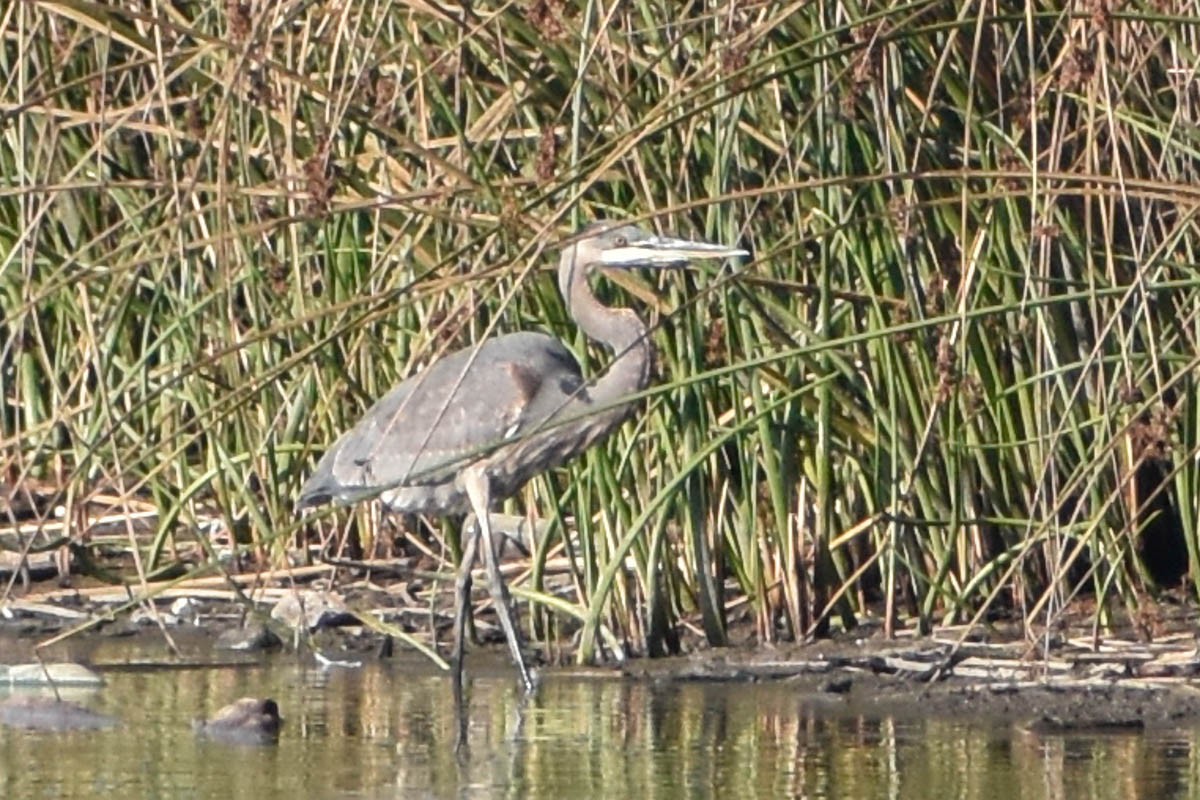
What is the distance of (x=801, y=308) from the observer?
7.38 metres

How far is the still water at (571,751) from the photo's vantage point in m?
5.47

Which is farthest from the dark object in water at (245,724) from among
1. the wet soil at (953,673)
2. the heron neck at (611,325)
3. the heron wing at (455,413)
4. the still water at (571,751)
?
the heron neck at (611,325)

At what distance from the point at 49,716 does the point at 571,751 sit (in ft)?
4.37

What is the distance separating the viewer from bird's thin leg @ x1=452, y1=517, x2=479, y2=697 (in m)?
7.38

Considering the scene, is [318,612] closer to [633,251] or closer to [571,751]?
[633,251]

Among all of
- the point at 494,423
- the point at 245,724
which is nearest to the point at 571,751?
the point at 245,724

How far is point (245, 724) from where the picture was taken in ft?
20.4

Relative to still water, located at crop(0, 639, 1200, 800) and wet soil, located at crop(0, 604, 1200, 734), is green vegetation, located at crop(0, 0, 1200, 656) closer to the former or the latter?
wet soil, located at crop(0, 604, 1200, 734)

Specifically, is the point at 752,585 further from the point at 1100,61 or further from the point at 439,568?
the point at 1100,61

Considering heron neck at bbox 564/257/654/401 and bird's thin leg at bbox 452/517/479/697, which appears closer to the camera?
bird's thin leg at bbox 452/517/479/697

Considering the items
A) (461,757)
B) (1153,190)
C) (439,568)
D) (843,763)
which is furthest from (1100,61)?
(439,568)

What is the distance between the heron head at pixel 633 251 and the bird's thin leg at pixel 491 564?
2.17 feet

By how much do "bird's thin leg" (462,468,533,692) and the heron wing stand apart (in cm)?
10

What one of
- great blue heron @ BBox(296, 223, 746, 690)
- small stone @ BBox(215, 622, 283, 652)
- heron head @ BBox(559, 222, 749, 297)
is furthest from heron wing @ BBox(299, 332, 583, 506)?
small stone @ BBox(215, 622, 283, 652)
